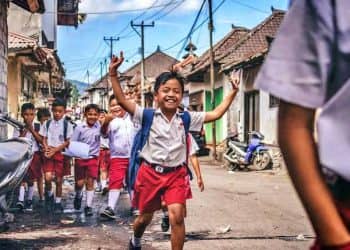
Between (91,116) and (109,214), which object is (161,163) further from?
(91,116)

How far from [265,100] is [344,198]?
18146 millimetres

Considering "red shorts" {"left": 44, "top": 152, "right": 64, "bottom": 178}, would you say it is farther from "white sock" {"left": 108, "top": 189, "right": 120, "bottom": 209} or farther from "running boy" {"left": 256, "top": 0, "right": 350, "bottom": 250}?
"running boy" {"left": 256, "top": 0, "right": 350, "bottom": 250}

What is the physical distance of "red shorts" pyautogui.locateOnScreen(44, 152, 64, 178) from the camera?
9.66 m

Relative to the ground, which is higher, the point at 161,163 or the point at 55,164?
the point at 161,163

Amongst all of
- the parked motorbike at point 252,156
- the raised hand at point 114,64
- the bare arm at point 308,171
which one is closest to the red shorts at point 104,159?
the raised hand at point 114,64

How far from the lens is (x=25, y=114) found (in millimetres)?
9516

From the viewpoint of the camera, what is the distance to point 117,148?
8922 millimetres

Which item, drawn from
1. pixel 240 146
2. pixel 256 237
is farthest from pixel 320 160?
pixel 240 146

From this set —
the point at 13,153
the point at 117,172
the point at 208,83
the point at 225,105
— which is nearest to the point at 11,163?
the point at 13,153

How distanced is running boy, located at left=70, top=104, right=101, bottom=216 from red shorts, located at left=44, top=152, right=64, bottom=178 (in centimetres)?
33

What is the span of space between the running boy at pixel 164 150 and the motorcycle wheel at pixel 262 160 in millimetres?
12209

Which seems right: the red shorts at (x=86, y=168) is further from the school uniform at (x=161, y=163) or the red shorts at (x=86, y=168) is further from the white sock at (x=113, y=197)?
the school uniform at (x=161, y=163)

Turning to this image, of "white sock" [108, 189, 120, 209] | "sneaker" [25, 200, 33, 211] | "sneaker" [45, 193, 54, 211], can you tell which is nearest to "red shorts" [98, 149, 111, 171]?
"sneaker" [45, 193, 54, 211]

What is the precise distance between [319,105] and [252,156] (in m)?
16.5
